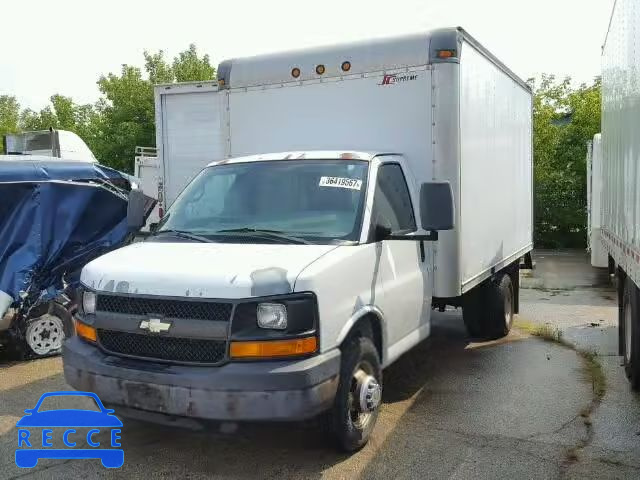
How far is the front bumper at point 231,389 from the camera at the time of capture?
3.79m

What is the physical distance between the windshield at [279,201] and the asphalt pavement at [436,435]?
1.43 metres

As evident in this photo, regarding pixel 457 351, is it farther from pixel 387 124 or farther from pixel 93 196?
pixel 93 196

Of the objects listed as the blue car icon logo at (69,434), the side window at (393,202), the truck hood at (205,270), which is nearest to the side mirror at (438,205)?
the side window at (393,202)

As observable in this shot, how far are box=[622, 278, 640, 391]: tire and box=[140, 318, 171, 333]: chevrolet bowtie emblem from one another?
3.98 meters

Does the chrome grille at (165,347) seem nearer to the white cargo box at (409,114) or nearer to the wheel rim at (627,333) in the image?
the white cargo box at (409,114)

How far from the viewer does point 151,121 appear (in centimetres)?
3023

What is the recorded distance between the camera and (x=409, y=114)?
5.93m

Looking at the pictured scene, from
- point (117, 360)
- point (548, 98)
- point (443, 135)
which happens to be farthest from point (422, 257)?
point (548, 98)

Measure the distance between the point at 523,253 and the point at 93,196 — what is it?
6.08 metres

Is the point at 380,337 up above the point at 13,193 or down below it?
below

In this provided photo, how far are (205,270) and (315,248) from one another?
79cm

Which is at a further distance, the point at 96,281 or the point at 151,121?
the point at 151,121

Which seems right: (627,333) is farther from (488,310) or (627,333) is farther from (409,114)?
(409,114)

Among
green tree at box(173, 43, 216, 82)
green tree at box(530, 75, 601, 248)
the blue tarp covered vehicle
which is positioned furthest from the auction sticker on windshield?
green tree at box(173, 43, 216, 82)
